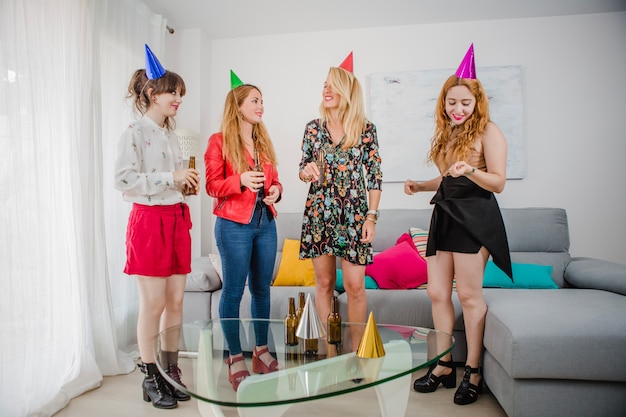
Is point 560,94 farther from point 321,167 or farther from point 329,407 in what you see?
point 329,407

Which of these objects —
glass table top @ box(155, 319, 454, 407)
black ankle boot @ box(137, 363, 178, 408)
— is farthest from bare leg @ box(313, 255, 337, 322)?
black ankle boot @ box(137, 363, 178, 408)

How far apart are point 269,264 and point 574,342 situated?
1.26 meters

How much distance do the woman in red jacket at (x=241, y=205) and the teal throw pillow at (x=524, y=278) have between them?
1419 millimetres

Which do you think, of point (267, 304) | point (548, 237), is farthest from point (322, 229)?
point (548, 237)

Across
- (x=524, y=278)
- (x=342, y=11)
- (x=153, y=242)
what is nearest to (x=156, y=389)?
(x=153, y=242)

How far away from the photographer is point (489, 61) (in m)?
3.38

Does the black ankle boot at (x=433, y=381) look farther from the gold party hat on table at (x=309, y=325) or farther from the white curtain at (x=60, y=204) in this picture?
the white curtain at (x=60, y=204)

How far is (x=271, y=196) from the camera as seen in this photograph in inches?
78.5

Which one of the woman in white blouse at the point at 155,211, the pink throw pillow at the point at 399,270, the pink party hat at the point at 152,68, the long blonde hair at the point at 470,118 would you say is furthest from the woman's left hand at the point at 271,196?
the pink throw pillow at the point at 399,270

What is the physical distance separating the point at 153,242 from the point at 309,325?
0.78 meters

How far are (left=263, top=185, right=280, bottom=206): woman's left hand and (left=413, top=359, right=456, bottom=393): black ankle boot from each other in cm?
107

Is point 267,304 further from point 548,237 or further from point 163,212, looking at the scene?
point 548,237

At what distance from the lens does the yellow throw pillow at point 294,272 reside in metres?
2.75

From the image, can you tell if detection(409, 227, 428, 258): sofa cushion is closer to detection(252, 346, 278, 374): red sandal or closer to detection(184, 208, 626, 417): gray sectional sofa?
detection(184, 208, 626, 417): gray sectional sofa
